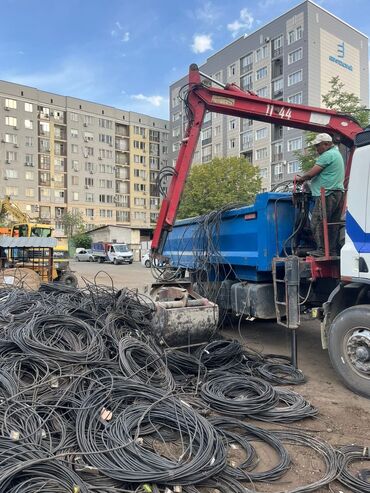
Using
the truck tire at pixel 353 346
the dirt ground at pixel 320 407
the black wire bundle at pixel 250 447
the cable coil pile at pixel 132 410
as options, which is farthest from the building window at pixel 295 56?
the black wire bundle at pixel 250 447

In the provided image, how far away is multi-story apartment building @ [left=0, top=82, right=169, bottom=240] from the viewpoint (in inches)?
2368

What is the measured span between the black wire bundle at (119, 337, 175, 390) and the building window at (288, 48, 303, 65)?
152 feet

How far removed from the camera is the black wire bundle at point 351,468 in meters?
2.70

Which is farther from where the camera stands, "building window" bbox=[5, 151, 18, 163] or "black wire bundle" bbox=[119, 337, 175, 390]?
"building window" bbox=[5, 151, 18, 163]

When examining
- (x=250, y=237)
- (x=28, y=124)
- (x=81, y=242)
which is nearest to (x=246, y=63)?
(x=81, y=242)

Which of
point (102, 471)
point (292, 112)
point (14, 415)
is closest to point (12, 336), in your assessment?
point (14, 415)

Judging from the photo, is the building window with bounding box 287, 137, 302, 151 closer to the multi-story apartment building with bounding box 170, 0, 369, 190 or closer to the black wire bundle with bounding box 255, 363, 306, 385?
the multi-story apartment building with bounding box 170, 0, 369, 190

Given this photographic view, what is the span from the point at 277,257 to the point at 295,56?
45275 millimetres

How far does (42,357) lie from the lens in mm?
4125

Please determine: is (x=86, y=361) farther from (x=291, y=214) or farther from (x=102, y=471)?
(x=291, y=214)

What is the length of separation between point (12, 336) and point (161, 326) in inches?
68.1

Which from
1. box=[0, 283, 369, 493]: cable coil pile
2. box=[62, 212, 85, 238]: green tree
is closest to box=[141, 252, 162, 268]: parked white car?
box=[0, 283, 369, 493]: cable coil pile

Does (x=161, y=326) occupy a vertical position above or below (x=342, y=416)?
above

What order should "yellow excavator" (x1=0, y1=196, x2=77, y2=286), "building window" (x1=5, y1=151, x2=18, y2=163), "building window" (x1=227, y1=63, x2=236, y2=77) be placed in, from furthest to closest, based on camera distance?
"building window" (x1=5, y1=151, x2=18, y2=163) < "building window" (x1=227, y1=63, x2=236, y2=77) < "yellow excavator" (x1=0, y1=196, x2=77, y2=286)
